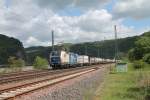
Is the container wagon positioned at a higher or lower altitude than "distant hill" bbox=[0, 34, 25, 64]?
lower

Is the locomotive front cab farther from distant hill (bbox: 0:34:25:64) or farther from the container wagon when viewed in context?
distant hill (bbox: 0:34:25:64)

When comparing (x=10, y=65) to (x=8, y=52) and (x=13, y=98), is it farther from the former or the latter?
(x=8, y=52)

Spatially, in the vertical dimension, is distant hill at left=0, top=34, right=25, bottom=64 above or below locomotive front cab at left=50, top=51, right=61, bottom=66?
above

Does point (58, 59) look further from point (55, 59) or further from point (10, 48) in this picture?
point (10, 48)

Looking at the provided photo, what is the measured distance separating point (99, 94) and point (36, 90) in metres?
3.54

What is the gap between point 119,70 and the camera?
170ft

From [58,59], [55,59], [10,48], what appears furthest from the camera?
[10,48]

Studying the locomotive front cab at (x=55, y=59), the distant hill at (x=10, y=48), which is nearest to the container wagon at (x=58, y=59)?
the locomotive front cab at (x=55, y=59)

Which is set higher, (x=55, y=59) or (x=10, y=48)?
(x=10, y=48)

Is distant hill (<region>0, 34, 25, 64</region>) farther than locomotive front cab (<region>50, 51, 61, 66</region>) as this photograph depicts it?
Yes

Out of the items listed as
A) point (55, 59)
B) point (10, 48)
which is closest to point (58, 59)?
point (55, 59)

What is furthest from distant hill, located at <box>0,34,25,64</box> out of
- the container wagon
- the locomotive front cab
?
the locomotive front cab

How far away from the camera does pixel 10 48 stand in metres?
150

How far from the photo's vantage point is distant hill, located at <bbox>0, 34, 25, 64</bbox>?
457ft
